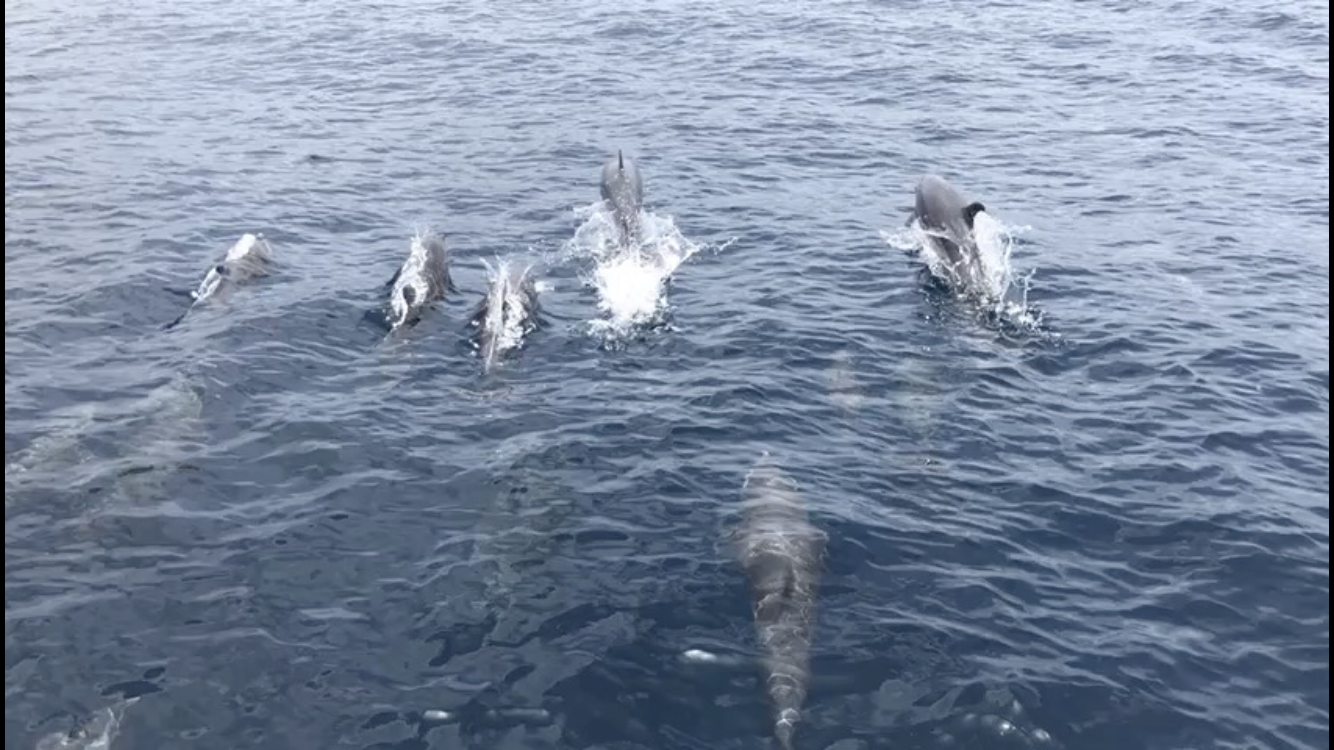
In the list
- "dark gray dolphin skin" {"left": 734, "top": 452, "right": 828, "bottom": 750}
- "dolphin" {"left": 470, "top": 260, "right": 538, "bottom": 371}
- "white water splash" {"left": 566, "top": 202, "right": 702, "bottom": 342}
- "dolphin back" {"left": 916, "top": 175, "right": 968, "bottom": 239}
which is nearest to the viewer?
"dark gray dolphin skin" {"left": 734, "top": 452, "right": 828, "bottom": 750}

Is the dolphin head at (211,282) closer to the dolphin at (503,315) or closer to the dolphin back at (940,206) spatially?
the dolphin at (503,315)

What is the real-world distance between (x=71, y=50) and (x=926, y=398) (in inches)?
1726

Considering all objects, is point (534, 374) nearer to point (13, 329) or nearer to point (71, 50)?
point (13, 329)

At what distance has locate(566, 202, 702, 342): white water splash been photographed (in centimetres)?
2720

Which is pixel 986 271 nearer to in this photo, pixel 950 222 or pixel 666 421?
pixel 950 222

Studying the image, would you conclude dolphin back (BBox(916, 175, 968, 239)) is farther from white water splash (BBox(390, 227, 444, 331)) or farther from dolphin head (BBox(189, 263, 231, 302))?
dolphin head (BBox(189, 263, 231, 302))

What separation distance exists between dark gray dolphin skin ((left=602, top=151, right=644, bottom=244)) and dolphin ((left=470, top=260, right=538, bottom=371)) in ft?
13.3

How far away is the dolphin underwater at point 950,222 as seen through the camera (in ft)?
94.4

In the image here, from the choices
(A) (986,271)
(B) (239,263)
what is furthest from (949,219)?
(B) (239,263)

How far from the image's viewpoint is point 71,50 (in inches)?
2007

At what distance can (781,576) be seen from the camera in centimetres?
1817

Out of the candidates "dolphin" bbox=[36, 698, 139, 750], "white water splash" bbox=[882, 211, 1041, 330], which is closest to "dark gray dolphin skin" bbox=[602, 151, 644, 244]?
"white water splash" bbox=[882, 211, 1041, 330]

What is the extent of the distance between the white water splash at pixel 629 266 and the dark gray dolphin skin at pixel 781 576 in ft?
22.6

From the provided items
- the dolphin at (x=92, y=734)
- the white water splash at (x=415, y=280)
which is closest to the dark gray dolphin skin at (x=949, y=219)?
the white water splash at (x=415, y=280)
